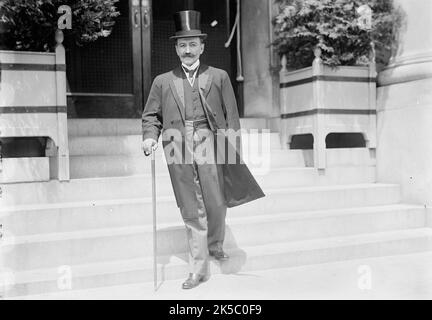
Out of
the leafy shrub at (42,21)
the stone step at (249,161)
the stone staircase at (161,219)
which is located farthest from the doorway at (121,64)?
the leafy shrub at (42,21)

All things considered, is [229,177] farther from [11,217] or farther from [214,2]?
[214,2]

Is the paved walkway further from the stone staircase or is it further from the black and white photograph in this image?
the stone staircase

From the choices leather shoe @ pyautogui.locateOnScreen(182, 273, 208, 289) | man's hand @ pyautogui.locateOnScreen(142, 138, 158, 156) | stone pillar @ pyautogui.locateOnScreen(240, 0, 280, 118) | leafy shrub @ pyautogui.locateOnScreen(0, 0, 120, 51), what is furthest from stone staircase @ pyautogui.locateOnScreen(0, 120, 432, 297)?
leafy shrub @ pyautogui.locateOnScreen(0, 0, 120, 51)

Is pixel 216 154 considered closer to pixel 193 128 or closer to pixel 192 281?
pixel 193 128

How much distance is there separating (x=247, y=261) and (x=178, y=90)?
4.81 ft

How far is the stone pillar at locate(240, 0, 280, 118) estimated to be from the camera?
655cm

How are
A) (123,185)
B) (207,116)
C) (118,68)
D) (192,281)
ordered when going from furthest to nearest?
1. (118,68)
2. (123,185)
3. (207,116)
4. (192,281)

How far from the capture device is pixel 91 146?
214 inches

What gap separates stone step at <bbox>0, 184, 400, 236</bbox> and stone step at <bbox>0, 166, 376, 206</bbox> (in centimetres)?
10

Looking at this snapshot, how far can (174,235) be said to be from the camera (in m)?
4.30

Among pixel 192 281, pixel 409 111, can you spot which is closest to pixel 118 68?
pixel 409 111

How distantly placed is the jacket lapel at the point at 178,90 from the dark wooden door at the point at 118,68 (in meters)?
2.70

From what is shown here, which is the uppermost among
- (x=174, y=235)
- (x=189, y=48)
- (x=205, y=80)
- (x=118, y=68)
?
(x=118, y=68)

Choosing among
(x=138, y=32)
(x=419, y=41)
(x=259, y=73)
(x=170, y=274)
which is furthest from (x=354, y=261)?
(x=138, y=32)
